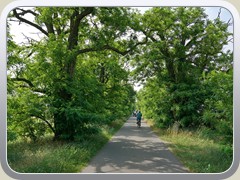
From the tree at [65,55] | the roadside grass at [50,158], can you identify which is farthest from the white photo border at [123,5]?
the tree at [65,55]

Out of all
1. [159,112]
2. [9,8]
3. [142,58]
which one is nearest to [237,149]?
[9,8]

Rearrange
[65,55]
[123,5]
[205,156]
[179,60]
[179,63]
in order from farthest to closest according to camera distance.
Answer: [179,63] < [179,60] < [65,55] < [205,156] < [123,5]

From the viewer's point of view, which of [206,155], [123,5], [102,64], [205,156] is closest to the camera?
[123,5]

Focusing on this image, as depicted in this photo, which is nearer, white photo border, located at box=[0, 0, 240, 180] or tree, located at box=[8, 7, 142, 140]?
white photo border, located at box=[0, 0, 240, 180]

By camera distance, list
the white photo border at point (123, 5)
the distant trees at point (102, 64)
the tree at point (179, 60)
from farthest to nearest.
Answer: the tree at point (179, 60) → the distant trees at point (102, 64) → the white photo border at point (123, 5)

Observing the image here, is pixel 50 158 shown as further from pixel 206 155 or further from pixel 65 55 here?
pixel 206 155

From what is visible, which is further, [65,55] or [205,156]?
[65,55]

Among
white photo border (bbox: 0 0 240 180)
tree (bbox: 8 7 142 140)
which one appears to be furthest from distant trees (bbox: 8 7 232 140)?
white photo border (bbox: 0 0 240 180)

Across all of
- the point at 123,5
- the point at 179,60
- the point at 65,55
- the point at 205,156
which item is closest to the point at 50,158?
the point at 65,55

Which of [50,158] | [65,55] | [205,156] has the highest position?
[65,55]

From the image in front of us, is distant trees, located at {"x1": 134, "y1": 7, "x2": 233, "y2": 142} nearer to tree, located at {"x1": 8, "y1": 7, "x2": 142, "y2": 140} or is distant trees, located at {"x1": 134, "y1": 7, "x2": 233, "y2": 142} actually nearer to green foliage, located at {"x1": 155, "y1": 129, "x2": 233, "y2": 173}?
green foliage, located at {"x1": 155, "y1": 129, "x2": 233, "y2": 173}

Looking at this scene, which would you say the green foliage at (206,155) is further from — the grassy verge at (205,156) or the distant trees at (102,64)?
the distant trees at (102,64)

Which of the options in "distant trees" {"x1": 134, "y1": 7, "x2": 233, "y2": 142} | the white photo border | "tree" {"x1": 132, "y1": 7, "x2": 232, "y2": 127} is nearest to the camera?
the white photo border

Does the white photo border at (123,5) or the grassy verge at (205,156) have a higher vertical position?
the white photo border at (123,5)
